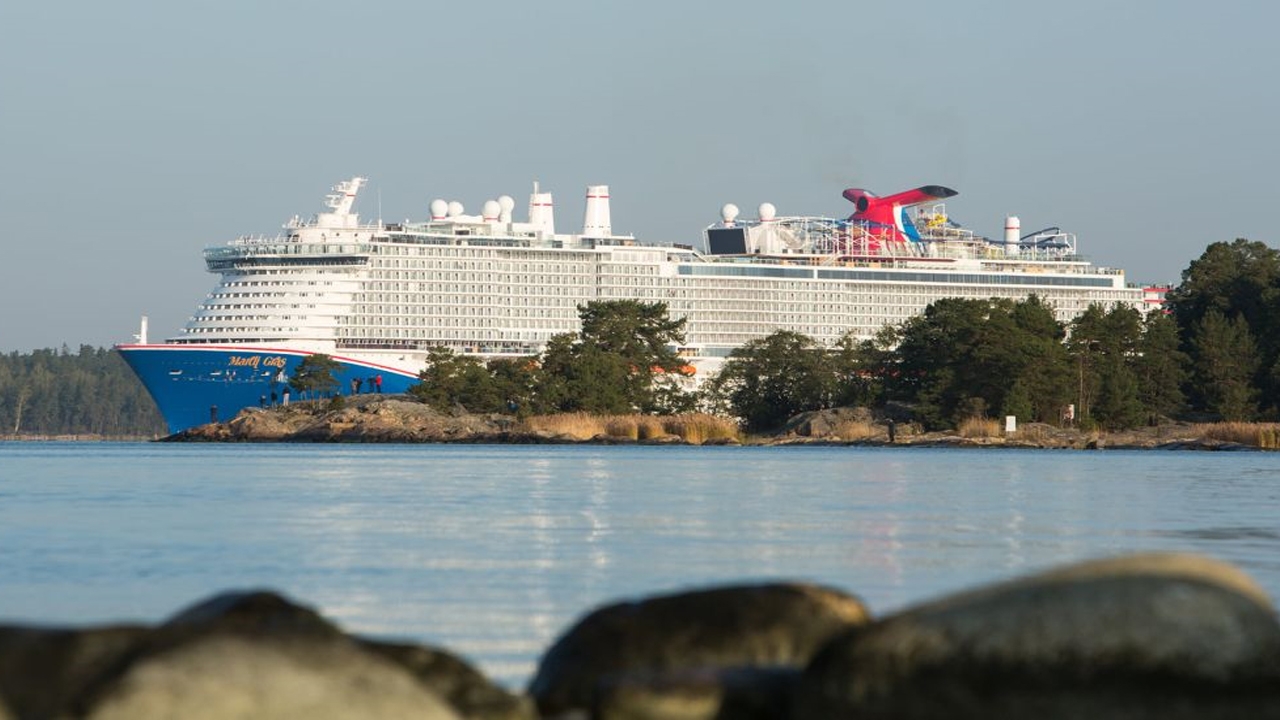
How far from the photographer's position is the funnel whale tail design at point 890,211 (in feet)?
459

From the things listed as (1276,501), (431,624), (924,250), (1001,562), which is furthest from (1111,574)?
(924,250)

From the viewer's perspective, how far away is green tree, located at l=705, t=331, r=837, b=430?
103 metres

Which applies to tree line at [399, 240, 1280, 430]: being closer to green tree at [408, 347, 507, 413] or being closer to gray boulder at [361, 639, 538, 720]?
green tree at [408, 347, 507, 413]

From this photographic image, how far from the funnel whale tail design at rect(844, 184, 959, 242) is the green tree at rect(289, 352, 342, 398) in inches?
1867

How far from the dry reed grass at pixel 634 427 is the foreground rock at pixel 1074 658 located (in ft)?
270

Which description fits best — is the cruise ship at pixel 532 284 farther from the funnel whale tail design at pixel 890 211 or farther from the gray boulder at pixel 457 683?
the gray boulder at pixel 457 683

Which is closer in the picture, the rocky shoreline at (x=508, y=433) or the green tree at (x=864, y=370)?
the rocky shoreline at (x=508, y=433)

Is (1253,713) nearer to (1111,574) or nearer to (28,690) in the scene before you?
(1111,574)

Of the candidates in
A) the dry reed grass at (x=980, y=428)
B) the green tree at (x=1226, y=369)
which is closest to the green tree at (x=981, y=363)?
the dry reed grass at (x=980, y=428)

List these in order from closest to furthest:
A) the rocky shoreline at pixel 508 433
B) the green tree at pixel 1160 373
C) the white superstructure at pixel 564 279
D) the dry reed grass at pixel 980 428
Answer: the rocky shoreline at pixel 508 433, the dry reed grass at pixel 980 428, the green tree at pixel 1160 373, the white superstructure at pixel 564 279

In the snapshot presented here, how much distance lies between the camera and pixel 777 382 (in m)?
105

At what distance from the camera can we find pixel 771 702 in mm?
→ 8000

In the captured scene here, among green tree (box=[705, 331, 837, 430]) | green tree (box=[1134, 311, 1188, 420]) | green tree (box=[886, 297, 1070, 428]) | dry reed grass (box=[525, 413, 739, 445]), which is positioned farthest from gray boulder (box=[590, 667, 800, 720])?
green tree (box=[705, 331, 837, 430])

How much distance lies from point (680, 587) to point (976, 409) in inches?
3078
